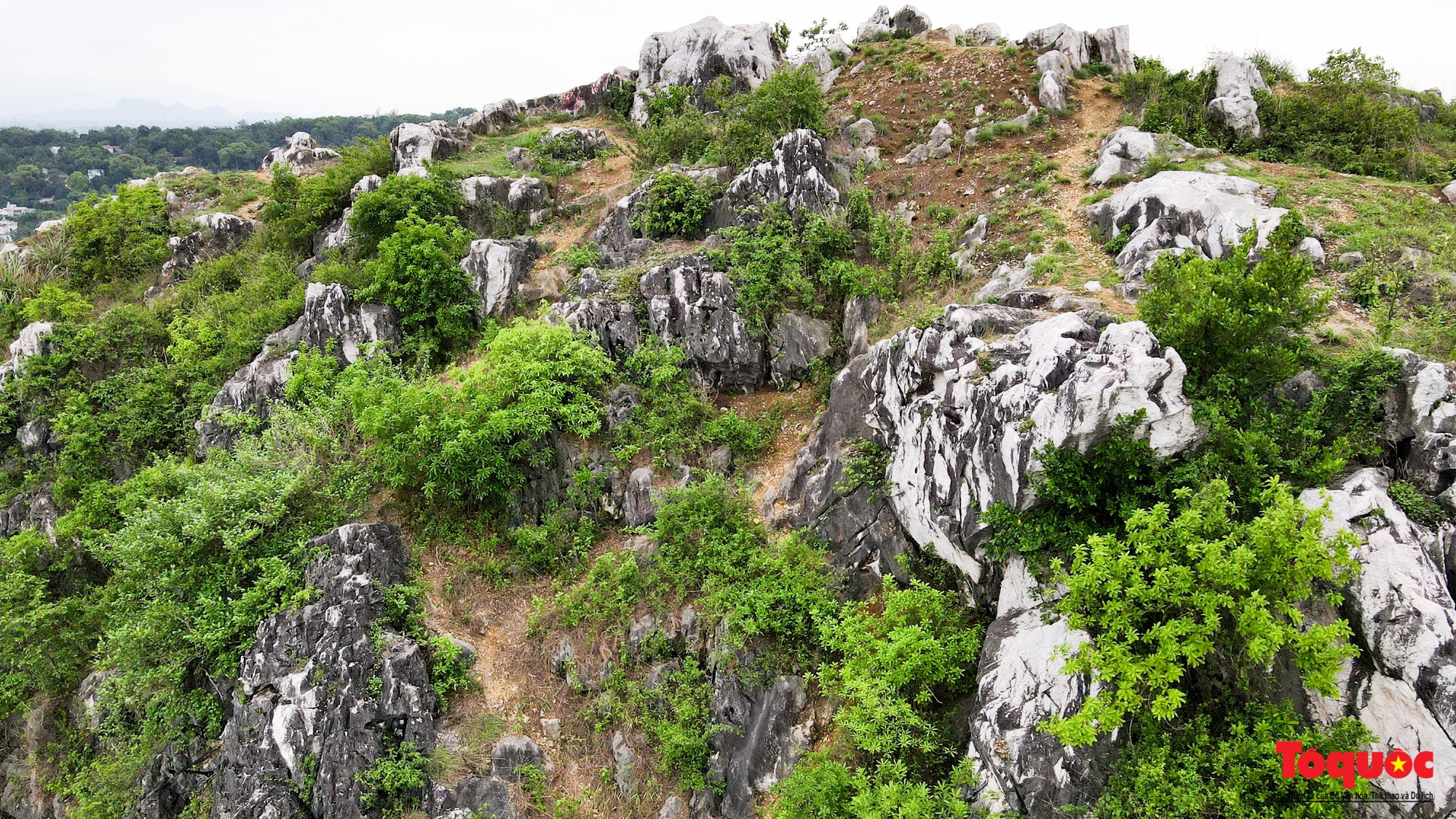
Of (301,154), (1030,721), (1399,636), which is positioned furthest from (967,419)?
(301,154)

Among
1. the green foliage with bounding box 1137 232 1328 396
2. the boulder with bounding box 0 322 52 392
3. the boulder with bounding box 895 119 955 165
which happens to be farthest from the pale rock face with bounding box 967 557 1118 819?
the boulder with bounding box 0 322 52 392

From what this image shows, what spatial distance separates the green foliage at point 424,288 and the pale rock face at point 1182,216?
18.4m

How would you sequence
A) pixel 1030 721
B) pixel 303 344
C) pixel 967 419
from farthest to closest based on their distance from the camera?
pixel 303 344 < pixel 967 419 < pixel 1030 721

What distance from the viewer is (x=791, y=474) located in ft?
48.3

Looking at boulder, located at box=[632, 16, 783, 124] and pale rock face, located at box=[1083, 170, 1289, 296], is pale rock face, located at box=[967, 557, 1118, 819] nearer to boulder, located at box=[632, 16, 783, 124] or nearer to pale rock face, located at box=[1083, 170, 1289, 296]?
pale rock face, located at box=[1083, 170, 1289, 296]

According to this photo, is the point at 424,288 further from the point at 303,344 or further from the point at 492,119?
the point at 492,119

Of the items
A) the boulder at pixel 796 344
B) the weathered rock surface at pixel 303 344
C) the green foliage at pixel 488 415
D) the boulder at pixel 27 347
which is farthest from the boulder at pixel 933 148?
the boulder at pixel 27 347

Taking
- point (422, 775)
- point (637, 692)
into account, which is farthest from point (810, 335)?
point (422, 775)

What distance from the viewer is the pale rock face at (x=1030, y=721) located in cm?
822

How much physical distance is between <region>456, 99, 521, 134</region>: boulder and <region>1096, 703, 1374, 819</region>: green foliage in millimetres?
35573

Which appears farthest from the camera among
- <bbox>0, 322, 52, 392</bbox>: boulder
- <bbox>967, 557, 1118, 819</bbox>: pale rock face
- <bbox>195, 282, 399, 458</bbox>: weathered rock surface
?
<bbox>0, 322, 52, 392</bbox>: boulder

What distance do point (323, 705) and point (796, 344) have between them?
1329 centimetres

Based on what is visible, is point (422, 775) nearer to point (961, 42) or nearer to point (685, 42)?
point (685, 42)

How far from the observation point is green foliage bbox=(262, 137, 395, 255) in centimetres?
2494
